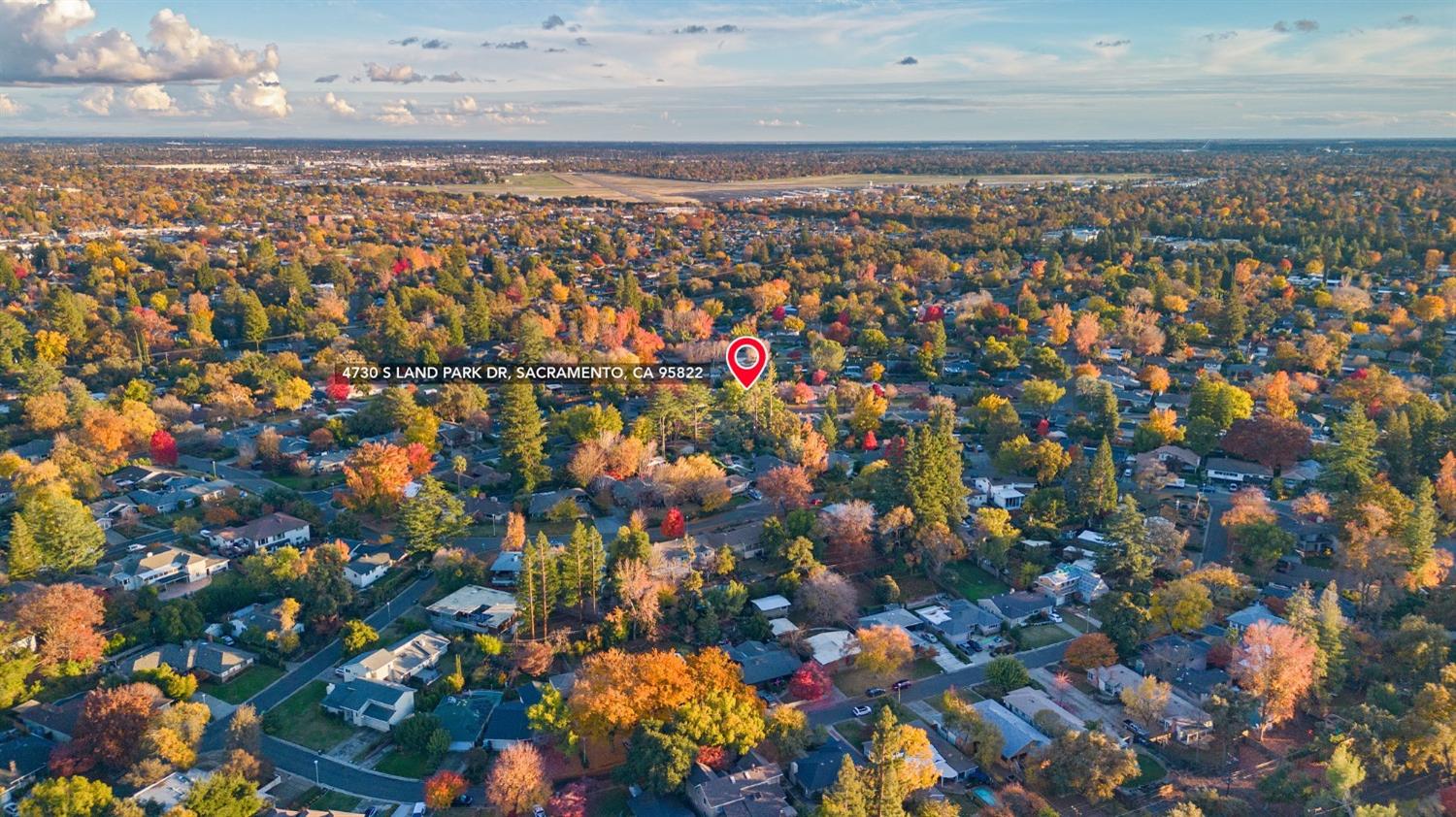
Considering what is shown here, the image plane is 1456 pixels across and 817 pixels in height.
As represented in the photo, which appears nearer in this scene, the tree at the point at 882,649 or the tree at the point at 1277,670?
the tree at the point at 1277,670

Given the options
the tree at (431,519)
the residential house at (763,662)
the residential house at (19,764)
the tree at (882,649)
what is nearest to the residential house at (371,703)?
the residential house at (19,764)

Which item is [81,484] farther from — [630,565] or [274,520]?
[630,565]

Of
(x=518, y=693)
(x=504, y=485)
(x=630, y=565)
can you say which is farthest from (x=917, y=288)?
(x=518, y=693)

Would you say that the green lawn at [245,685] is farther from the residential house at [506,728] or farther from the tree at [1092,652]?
the tree at [1092,652]

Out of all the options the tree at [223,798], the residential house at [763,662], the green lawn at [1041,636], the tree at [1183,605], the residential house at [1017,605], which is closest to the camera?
the tree at [223,798]

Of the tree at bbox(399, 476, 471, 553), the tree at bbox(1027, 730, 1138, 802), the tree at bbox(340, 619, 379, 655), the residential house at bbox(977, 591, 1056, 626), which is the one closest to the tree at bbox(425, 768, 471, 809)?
the tree at bbox(340, 619, 379, 655)

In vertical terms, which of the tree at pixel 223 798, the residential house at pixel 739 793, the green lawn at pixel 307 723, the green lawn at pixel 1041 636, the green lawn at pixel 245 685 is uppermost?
the tree at pixel 223 798

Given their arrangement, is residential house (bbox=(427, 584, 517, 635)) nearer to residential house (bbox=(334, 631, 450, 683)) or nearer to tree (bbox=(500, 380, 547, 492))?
residential house (bbox=(334, 631, 450, 683))
